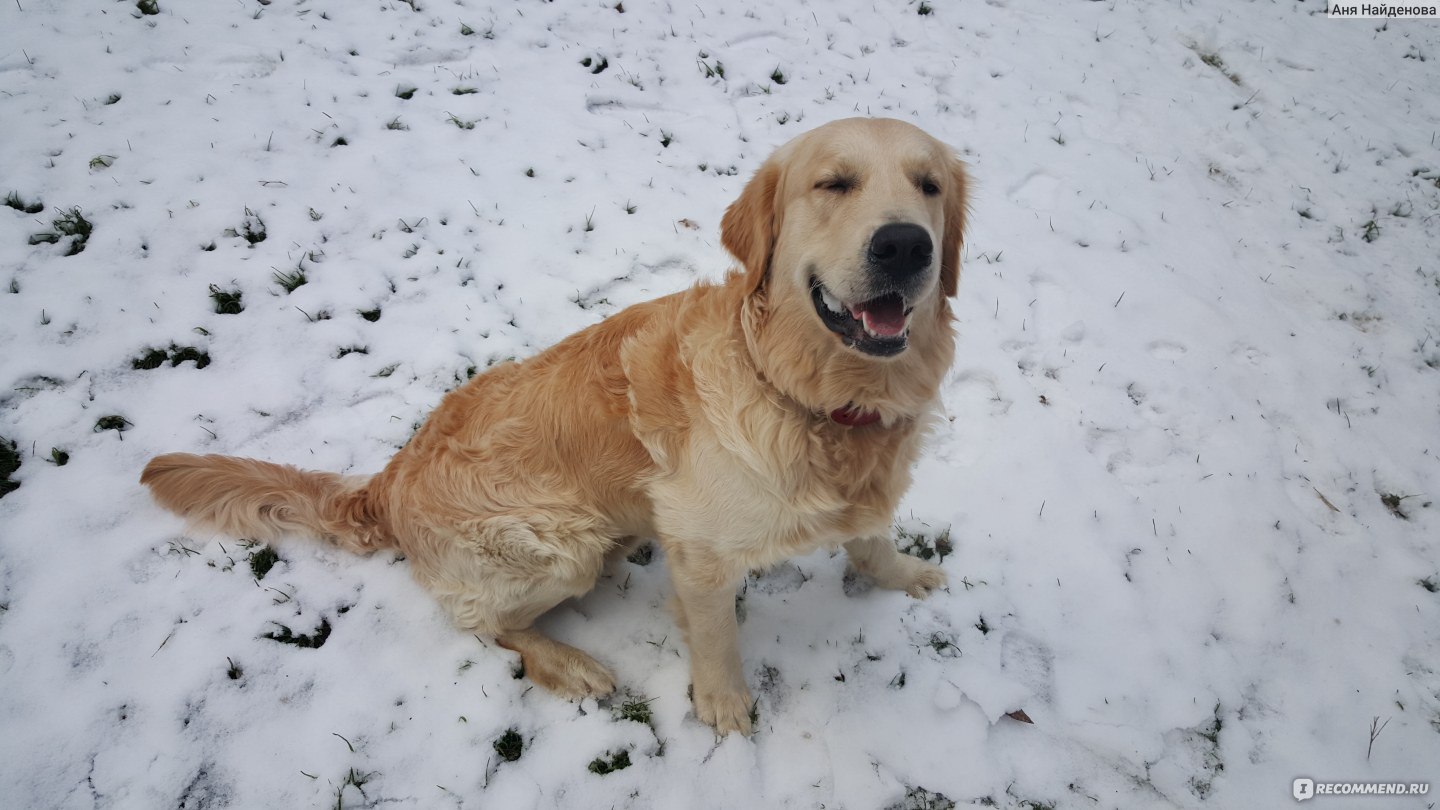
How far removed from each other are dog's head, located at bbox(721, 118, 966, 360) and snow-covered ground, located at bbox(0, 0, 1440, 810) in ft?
4.68

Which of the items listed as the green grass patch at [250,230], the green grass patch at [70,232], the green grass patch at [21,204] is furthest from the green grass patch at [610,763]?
the green grass patch at [21,204]

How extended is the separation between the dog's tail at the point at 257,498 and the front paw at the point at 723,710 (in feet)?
4.94

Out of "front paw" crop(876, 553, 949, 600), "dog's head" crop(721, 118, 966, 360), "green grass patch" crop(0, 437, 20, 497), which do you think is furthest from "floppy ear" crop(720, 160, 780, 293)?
"green grass patch" crop(0, 437, 20, 497)

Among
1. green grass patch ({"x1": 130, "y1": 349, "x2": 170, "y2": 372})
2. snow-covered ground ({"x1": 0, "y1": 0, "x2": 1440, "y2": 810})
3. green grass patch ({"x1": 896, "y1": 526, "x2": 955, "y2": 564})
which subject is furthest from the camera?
green grass patch ({"x1": 130, "y1": 349, "x2": 170, "y2": 372})

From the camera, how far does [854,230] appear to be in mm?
1871

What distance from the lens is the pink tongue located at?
6.21ft

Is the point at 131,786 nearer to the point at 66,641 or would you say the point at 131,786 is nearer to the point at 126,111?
the point at 66,641

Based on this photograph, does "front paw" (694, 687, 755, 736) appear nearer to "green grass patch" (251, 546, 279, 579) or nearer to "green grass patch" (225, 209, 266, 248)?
"green grass patch" (251, 546, 279, 579)

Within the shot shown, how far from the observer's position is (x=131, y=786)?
2.24 meters

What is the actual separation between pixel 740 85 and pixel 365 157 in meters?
2.76

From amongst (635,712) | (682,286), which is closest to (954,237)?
(682,286)

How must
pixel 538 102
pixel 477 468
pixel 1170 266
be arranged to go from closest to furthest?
pixel 477 468 < pixel 1170 266 < pixel 538 102

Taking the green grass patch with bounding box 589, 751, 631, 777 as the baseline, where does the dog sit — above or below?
above

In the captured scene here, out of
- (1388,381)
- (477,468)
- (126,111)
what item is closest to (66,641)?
(477,468)
